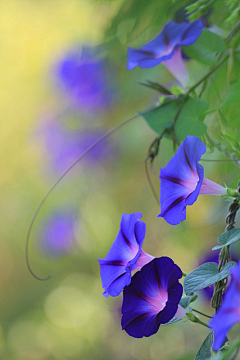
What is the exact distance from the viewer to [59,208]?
0.82 meters

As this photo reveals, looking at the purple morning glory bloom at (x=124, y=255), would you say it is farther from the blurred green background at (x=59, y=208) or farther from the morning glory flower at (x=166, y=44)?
the blurred green background at (x=59, y=208)

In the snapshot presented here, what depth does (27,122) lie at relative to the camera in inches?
35.8

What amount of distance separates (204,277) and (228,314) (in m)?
0.07

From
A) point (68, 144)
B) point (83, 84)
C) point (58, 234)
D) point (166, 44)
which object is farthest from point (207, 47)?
point (58, 234)

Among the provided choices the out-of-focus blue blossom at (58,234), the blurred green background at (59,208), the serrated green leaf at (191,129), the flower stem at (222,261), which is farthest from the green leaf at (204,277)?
the out-of-focus blue blossom at (58,234)

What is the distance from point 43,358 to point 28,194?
426 millimetres

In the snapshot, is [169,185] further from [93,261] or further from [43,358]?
[43,358]

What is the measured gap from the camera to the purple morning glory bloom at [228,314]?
0.32ft

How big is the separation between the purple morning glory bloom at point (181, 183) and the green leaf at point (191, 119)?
0.25 ft

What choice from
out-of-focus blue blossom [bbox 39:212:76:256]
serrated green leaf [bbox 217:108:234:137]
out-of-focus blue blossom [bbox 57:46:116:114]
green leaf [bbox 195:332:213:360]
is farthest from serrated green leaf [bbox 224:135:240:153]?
out-of-focus blue blossom [bbox 39:212:76:256]

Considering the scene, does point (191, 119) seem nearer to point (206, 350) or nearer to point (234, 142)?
point (234, 142)

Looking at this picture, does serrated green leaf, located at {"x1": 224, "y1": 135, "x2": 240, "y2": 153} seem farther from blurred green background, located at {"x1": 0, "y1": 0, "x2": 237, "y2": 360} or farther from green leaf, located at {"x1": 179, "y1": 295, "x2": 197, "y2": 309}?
blurred green background, located at {"x1": 0, "y1": 0, "x2": 237, "y2": 360}

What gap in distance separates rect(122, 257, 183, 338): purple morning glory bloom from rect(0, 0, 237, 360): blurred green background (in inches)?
19.1

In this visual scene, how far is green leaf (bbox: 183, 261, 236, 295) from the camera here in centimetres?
15
